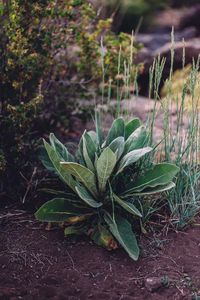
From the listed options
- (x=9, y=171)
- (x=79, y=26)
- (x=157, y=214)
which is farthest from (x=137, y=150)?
(x=79, y=26)

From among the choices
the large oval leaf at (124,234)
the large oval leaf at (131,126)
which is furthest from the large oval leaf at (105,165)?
the large oval leaf at (131,126)

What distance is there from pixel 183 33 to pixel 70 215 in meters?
5.74

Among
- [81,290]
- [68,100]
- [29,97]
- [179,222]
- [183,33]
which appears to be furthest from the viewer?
[183,33]

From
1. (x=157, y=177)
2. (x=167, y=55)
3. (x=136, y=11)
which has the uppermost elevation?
(x=136, y=11)

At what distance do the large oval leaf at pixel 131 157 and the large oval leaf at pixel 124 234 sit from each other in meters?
0.28

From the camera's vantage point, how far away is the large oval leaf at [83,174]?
2691 millimetres

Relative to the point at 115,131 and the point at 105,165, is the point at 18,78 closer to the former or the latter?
the point at 115,131

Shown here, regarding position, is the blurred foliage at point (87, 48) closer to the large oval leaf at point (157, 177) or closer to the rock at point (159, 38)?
the large oval leaf at point (157, 177)

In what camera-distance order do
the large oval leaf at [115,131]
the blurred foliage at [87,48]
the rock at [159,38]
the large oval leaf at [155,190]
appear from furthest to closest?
the rock at [159,38] → the blurred foliage at [87,48] → the large oval leaf at [115,131] → the large oval leaf at [155,190]

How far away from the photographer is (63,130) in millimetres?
4703

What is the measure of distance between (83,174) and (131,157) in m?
0.29

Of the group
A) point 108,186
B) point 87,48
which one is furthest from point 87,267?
point 87,48

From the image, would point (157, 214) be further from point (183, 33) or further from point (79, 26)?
point (183, 33)

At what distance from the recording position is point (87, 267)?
2723 millimetres
